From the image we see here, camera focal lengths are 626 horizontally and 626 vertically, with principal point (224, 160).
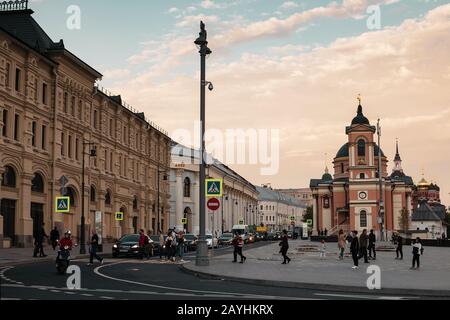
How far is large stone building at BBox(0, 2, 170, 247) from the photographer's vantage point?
141 feet

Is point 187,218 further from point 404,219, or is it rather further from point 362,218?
point 404,219

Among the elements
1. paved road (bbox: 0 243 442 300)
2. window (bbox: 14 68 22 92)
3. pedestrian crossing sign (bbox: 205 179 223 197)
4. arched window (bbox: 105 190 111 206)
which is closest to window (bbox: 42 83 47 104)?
window (bbox: 14 68 22 92)

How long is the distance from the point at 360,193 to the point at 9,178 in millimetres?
76601

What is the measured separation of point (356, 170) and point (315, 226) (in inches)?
774

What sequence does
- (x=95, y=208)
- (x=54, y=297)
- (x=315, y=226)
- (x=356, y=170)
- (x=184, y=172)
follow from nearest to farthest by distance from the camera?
1. (x=54, y=297)
2. (x=95, y=208)
3. (x=184, y=172)
4. (x=356, y=170)
5. (x=315, y=226)

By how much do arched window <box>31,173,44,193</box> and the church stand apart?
64.1 meters

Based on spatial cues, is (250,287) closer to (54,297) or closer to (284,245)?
(54,297)

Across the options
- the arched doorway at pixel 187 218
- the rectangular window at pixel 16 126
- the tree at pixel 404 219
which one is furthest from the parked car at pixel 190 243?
the tree at pixel 404 219

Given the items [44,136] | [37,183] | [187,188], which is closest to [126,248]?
[37,183]

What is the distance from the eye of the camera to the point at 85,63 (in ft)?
177

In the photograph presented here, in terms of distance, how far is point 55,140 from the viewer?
160 feet

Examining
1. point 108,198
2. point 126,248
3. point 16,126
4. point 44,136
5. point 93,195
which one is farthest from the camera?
point 108,198

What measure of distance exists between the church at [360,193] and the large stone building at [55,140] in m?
48.4
